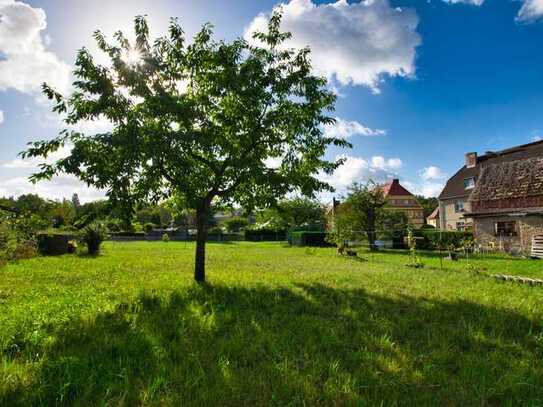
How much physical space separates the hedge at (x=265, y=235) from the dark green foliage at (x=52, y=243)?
3229 centimetres

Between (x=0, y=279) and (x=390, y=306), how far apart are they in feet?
35.0

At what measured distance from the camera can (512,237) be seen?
21797mm

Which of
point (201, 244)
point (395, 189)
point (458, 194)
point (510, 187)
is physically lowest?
point (201, 244)

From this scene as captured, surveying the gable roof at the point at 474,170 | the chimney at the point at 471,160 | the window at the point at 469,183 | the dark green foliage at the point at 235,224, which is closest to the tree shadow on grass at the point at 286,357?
the gable roof at the point at 474,170

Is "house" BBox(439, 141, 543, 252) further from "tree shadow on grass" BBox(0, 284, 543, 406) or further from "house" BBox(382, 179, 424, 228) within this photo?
"house" BBox(382, 179, 424, 228)

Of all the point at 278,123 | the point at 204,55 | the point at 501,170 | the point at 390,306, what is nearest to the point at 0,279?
the point at 204,55

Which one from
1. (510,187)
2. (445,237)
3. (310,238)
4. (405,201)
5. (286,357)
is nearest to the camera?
(286,357)

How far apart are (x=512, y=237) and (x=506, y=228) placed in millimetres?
827

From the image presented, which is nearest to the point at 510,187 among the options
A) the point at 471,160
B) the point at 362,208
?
the point at 362,208

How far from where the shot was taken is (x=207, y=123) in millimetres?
8547

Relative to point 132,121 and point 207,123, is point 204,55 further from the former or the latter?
point 132,121

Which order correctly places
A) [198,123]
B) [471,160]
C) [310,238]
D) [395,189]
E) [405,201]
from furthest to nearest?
[395,189]
[405,201]
[471,160]
[310,238]
[198,123]

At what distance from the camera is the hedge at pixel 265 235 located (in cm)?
4850

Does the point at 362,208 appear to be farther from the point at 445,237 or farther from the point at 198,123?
the point at 198,123
